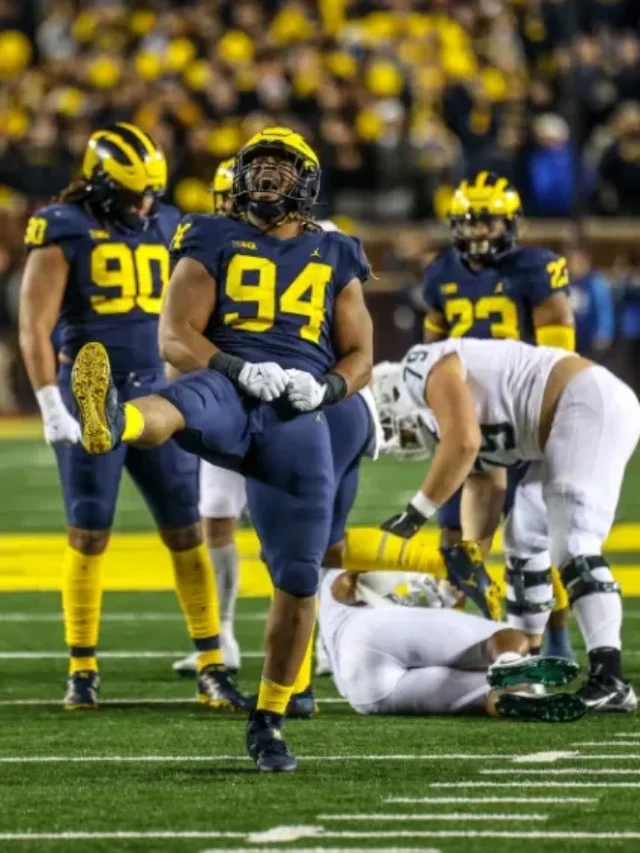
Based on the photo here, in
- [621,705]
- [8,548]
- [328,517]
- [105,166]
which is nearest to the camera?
[328,517]

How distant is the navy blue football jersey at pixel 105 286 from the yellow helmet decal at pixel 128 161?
0.16 meters

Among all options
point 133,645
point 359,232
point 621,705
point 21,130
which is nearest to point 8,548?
point 133,645

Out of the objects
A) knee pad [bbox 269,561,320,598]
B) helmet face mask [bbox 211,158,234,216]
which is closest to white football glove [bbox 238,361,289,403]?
knee pad [bbox 269,561,320,598]

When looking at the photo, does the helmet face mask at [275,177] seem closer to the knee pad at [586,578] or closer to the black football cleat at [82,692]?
the knee pad at [586,578]

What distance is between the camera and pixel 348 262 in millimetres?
5770

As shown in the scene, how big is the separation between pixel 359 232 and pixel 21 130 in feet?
11.6

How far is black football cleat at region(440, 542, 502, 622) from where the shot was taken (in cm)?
680

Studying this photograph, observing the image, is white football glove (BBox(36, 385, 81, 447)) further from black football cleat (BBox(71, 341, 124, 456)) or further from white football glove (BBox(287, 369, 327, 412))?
black football cleat (BBox(71, 341, 124, 456))

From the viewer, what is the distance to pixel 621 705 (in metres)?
6.44

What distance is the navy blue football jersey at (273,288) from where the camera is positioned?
222 inches

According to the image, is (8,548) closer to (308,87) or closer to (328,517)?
(328,517)

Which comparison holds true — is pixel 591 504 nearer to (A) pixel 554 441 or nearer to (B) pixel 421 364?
(A) pixel 554 441

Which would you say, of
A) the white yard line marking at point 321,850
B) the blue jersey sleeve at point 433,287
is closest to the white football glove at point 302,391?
the white yard line marking at point 321,850

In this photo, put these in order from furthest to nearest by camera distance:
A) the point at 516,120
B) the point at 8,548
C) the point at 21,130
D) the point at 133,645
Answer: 1. the point at 21,130
2. the point at 516,120
3. the point at 8,548
4. the point at 133,645
